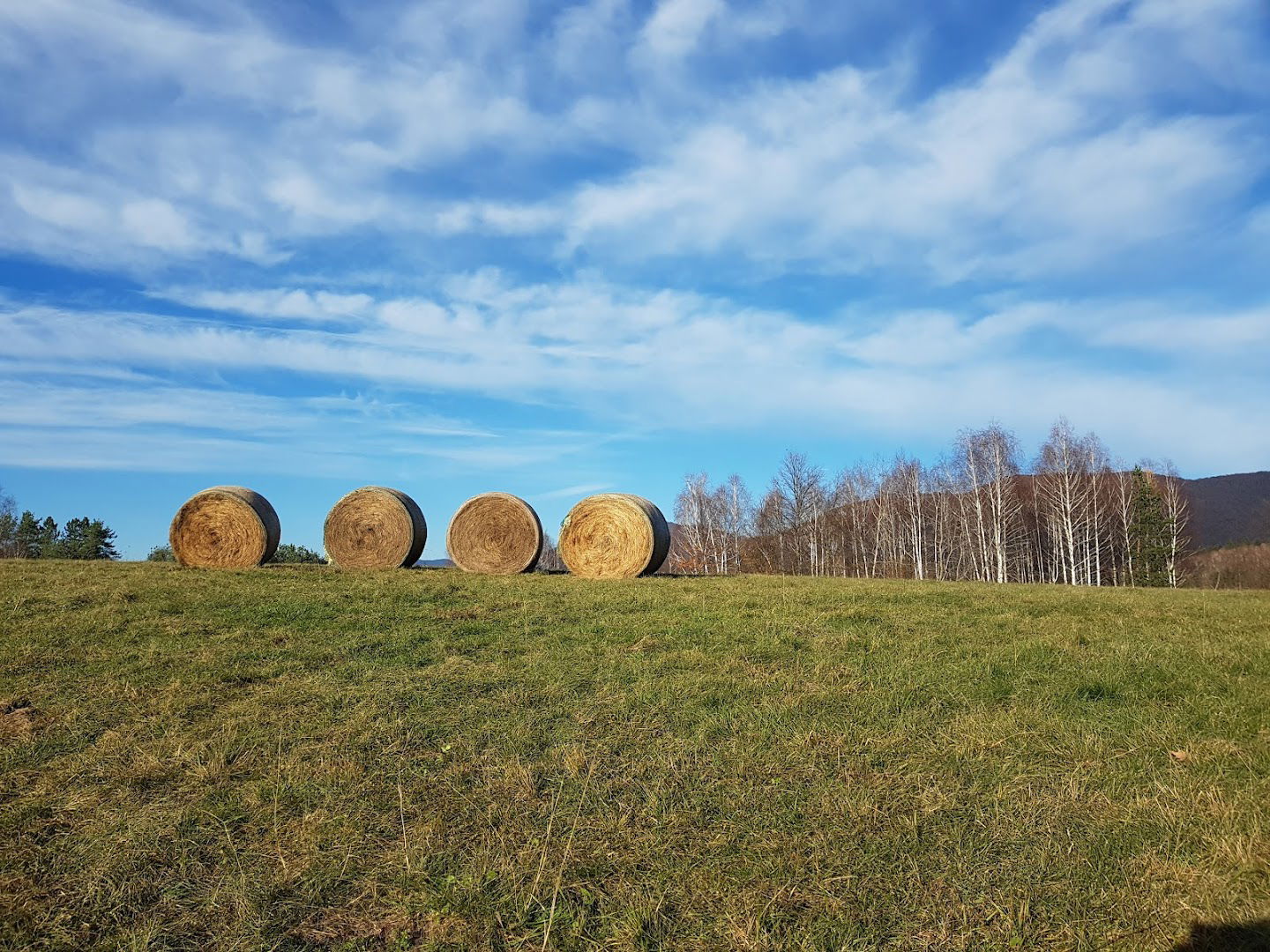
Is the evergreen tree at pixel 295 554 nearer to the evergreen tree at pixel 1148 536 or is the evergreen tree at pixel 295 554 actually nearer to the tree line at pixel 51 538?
the tree line at pixel 51 538

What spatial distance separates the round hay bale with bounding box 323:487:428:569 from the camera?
1884cm

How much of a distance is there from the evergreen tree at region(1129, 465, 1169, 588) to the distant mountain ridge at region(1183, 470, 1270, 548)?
15121mm

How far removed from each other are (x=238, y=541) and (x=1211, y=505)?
84.3 meters

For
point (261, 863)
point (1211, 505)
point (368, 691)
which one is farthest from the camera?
point (1211, 505)

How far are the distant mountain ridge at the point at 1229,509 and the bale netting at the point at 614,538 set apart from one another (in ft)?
179

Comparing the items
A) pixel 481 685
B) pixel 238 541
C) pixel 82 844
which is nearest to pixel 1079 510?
pixel 238 541

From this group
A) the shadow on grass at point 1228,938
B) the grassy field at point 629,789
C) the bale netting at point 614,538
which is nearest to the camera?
the shadow on grass at point 1228,938

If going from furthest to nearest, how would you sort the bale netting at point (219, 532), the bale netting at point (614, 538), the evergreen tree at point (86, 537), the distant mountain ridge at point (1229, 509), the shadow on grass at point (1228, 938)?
the distant mountain ridge at point (1229, 509) → the evergreen tree at point (86, 537) → the bale netting at point (614, 538) → the bale netting at point (219, 532) → the shadow on grass at point (1228, 938)

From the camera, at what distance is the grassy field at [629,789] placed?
3.80 metres

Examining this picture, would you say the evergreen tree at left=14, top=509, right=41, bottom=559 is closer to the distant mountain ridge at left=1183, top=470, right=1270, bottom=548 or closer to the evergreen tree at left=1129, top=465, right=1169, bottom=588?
the evergreen tree at left=1129, top=465, right=1169, bottom=588

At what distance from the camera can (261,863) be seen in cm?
425

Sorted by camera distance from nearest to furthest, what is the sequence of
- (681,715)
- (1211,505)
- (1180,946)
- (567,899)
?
(1180,946), (567,899), (681,715), (1211,505)

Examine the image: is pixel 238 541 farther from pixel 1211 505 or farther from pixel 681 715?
pixel 1211 505

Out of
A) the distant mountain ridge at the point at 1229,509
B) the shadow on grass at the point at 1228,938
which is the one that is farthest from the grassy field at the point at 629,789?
the distant mountain ridge at the point at 1229,509
